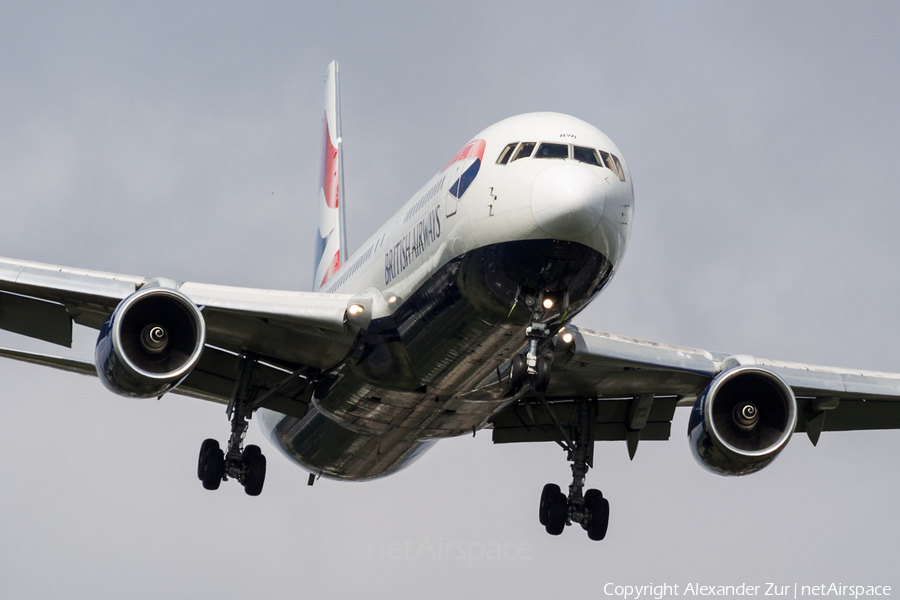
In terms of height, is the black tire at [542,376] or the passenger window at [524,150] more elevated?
the passenger window at [524,150]

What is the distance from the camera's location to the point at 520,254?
16.6 metres

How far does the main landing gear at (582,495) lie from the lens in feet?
79.8

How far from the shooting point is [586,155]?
55.6 ft

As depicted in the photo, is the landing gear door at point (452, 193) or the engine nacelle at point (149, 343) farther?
the engine nacelle at point (149, 343)

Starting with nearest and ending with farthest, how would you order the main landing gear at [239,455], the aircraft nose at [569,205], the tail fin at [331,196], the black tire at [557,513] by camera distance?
the aircraft nose at [569,205] → the main landing gear at [239,455] → the black tire at [557,513] → the tail fin at [331,196]

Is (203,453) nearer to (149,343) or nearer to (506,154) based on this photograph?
(149,343)

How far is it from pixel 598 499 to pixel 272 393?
723 centimetres

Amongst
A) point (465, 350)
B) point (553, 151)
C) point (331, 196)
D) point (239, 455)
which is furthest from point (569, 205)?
point (331, 196)

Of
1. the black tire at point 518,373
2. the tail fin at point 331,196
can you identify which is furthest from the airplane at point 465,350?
the tail fin at point 331,196

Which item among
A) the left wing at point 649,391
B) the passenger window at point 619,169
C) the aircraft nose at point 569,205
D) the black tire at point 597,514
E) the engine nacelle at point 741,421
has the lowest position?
the black tire at point 597,514

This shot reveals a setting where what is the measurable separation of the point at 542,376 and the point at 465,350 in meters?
1.91

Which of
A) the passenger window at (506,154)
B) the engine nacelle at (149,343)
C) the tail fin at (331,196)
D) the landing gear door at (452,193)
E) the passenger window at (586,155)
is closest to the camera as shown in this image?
the passenger window at (586,155)

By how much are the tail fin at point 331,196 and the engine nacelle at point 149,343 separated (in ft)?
33.9

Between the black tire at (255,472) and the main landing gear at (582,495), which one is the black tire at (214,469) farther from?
the main landing gear at (582,495)
